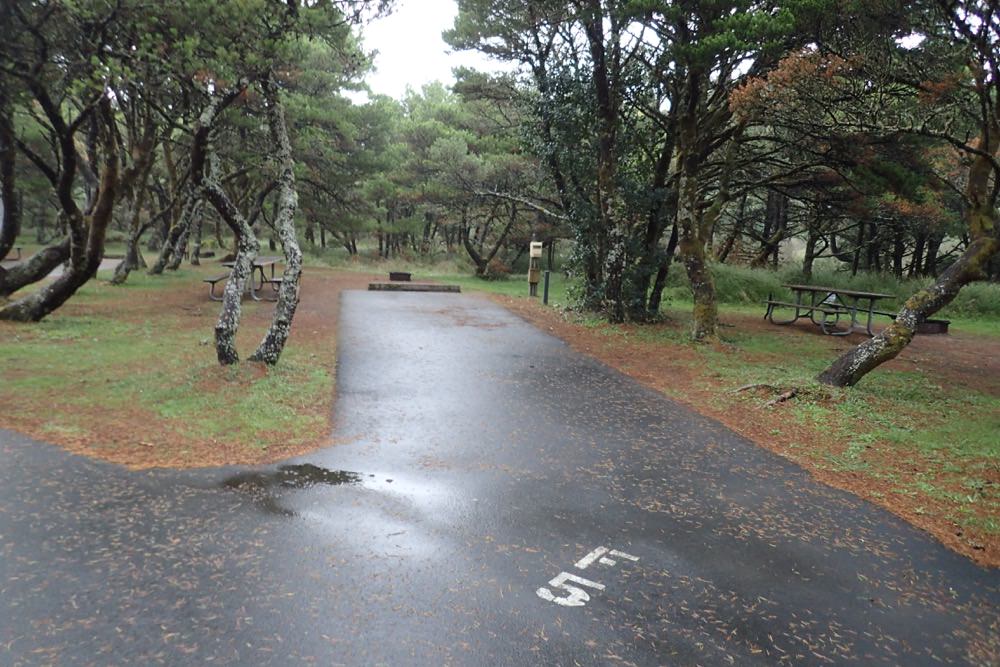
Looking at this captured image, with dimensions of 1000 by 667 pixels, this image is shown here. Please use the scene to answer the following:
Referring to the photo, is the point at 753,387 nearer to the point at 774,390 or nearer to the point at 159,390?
the point at 774,390

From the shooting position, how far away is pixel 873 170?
34.4 ft

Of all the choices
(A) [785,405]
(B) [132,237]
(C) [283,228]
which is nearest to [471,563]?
(A) [785,405]

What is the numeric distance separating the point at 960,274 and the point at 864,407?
1966 mm

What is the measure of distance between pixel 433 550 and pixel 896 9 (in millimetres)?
8114

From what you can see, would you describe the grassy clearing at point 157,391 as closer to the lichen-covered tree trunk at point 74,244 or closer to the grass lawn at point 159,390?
the grass lawn at point 159,390

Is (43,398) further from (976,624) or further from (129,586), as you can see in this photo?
(976,624)

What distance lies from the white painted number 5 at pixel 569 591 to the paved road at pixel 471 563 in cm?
2

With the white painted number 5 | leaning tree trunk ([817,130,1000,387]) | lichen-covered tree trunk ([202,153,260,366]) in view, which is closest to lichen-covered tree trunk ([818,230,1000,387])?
leaning tree trunk ([817,130,1000,387])

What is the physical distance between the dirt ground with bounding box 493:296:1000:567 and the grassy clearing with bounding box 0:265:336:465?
4.14m

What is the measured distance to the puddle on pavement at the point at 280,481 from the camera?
12.9 ft

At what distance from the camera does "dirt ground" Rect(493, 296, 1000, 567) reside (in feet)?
14.3

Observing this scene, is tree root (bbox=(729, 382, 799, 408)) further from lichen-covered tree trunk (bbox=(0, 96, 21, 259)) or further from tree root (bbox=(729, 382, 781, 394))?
lichen-covered tree trunk (bbox=(0, 96, 21, 259))

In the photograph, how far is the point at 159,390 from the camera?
627 cm

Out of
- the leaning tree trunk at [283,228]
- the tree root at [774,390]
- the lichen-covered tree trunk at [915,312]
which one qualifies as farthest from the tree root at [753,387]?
the leaning tree trunk at [283,228]
